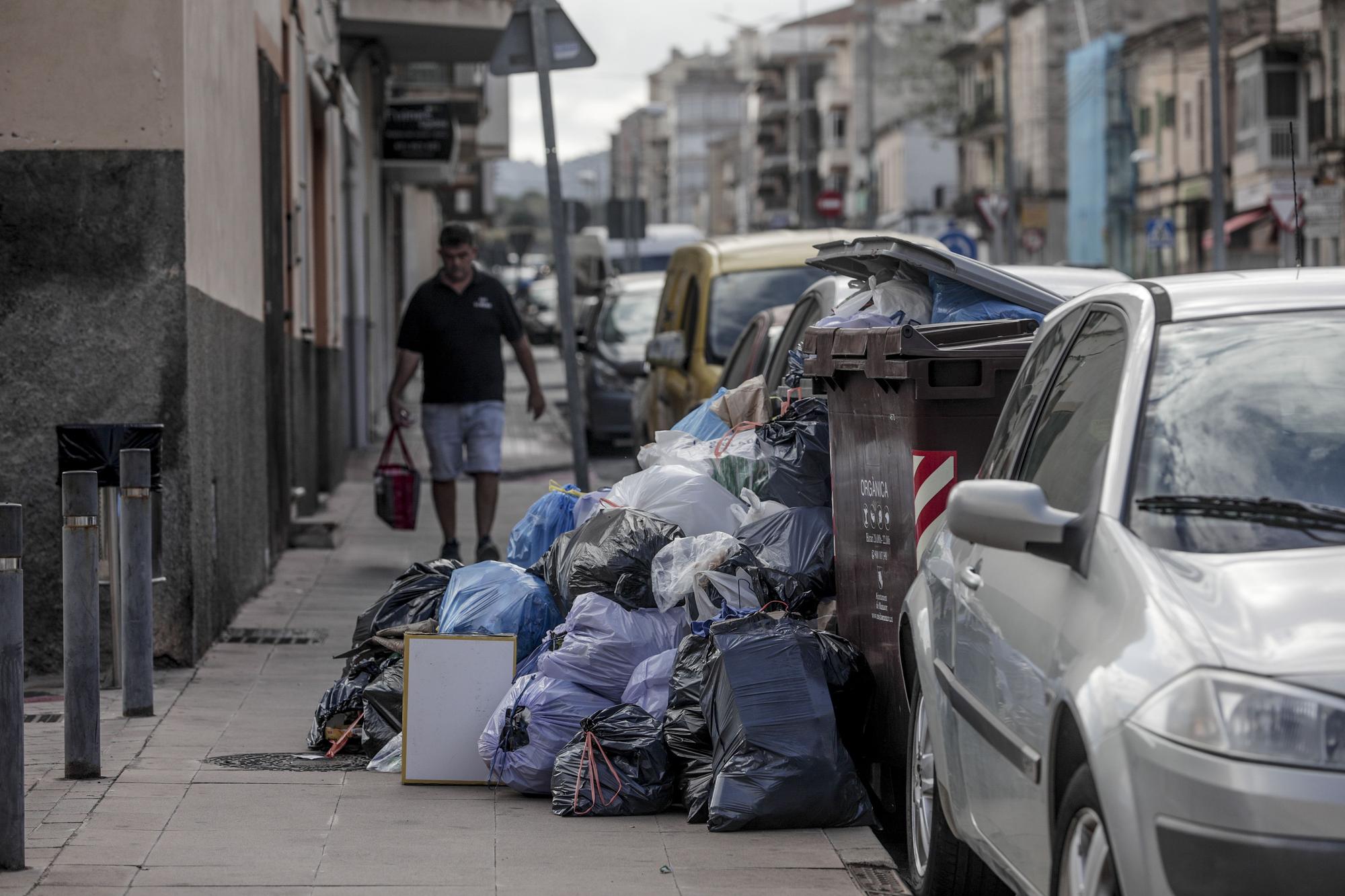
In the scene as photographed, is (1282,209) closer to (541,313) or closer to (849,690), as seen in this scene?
(849,690)

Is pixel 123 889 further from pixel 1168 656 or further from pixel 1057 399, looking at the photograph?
pixel 1168 656

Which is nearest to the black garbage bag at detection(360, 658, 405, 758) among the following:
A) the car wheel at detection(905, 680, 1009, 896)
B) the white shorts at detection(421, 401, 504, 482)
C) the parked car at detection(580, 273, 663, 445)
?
the car wheel at detection(905, 680, 1009, 896)

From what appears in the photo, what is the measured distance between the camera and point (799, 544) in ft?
23.0

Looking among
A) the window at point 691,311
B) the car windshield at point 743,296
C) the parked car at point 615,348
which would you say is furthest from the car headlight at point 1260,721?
the parked car at point 615,348

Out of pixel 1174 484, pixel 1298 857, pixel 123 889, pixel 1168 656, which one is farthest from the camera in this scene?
pixel 123 889

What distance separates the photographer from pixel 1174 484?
150 inches

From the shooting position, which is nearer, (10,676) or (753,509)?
(10,676)

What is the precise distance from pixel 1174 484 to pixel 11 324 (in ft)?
19.1

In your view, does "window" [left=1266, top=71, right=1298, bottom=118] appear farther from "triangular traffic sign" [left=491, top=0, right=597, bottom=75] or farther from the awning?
"triangular traffic sign" [left=491, top=0, right=597, bottom=75]

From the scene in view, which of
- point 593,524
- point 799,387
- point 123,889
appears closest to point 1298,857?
point 123,889

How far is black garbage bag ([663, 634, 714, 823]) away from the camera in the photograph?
19.9 ft

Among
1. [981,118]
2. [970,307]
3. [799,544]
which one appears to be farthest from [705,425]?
[981,118]

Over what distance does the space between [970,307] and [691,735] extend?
73.9 inches

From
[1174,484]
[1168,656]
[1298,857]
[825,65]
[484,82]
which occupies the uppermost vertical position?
[825,65]
